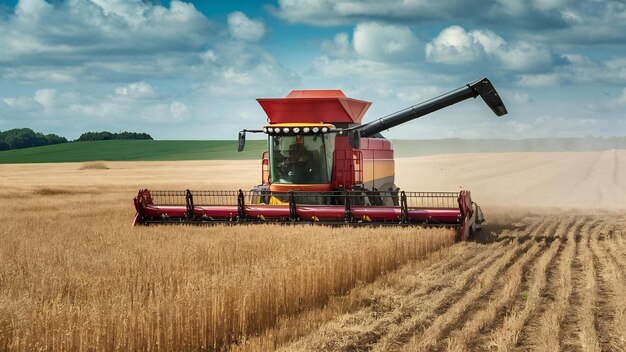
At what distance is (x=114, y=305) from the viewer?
6680 millimetres

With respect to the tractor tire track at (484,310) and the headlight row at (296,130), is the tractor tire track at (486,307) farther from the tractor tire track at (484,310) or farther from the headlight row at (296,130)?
the headlight row at (296,130)

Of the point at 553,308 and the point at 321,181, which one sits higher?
the point at 321,181

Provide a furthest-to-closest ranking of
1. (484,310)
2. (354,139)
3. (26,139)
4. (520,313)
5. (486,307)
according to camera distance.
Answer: (26,139), (354,139), (486,307), (484,310), (520,313)

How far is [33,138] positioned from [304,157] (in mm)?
98014

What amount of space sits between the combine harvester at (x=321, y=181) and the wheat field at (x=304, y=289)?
32.2 inches

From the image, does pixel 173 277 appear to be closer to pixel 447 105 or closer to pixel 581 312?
pixel 581 312

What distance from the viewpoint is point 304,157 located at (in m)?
17.1

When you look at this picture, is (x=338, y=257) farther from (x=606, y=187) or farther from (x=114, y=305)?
(x=606, y=187)

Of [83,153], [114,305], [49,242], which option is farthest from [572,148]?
[114,305]

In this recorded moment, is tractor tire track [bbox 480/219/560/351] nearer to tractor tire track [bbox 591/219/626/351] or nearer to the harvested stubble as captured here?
tractor tire track [bbox 591/219/626/351]

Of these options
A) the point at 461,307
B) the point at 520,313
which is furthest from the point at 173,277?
the point at 520,313

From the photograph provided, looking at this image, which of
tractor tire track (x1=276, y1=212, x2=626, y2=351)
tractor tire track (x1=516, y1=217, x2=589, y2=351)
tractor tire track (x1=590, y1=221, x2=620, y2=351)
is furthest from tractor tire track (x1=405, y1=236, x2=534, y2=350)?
tractor tire track (x1=590, y1=221, x2=620, y2=351)

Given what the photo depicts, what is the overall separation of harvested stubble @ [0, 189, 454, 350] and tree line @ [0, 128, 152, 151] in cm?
9457

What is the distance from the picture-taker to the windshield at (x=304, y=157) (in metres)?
17.0
